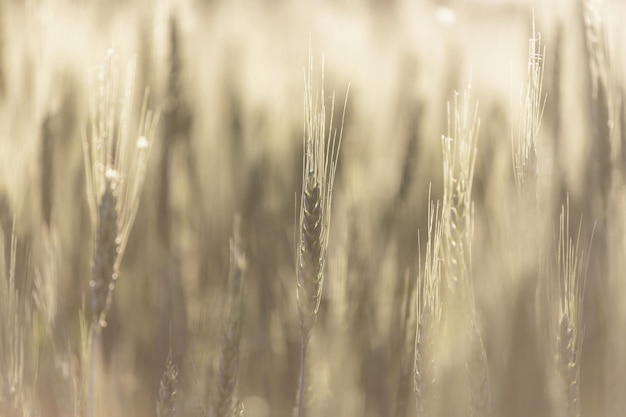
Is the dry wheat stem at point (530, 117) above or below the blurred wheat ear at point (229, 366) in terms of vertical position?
above

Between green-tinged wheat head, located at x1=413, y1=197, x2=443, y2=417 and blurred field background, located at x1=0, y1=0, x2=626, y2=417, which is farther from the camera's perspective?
blurred field background, located at x1=0, y1=0, x2=626, y2=417

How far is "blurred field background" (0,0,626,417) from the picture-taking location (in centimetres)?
78

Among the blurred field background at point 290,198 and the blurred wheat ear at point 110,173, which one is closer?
the blurred wheat ear at point 110,173

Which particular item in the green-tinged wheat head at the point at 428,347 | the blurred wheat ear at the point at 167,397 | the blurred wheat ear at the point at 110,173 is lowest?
the blurred wheat ear at the point at 167,397

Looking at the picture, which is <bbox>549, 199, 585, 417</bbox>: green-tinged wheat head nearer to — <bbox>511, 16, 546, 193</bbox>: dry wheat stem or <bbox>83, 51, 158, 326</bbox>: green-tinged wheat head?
<bbox>511, 16, 546, 193</bbox>: dry wheat stem

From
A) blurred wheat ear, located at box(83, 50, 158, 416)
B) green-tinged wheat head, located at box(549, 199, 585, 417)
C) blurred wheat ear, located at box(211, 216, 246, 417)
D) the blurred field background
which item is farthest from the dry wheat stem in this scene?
blurred wheat ear, located at box(83, 50, 158, 416)

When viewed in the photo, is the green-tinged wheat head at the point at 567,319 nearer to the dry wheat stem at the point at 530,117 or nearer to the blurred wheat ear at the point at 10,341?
the dry wheat stem at the point at 530,117

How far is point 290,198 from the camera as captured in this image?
2.60ft

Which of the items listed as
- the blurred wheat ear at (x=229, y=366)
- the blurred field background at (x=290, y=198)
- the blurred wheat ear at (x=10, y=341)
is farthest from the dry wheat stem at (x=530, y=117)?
the blurred wheat ear at (x=10, y=341)

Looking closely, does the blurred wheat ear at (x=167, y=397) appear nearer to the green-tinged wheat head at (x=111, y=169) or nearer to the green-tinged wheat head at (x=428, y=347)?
the green-tinged wheat head at (x=111, y=169)

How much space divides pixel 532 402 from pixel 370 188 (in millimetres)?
419

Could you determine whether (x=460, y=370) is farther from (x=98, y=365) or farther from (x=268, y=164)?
(x=98, y=365)

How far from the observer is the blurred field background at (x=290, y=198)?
778 mm

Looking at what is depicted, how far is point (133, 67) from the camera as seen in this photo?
79 cm
